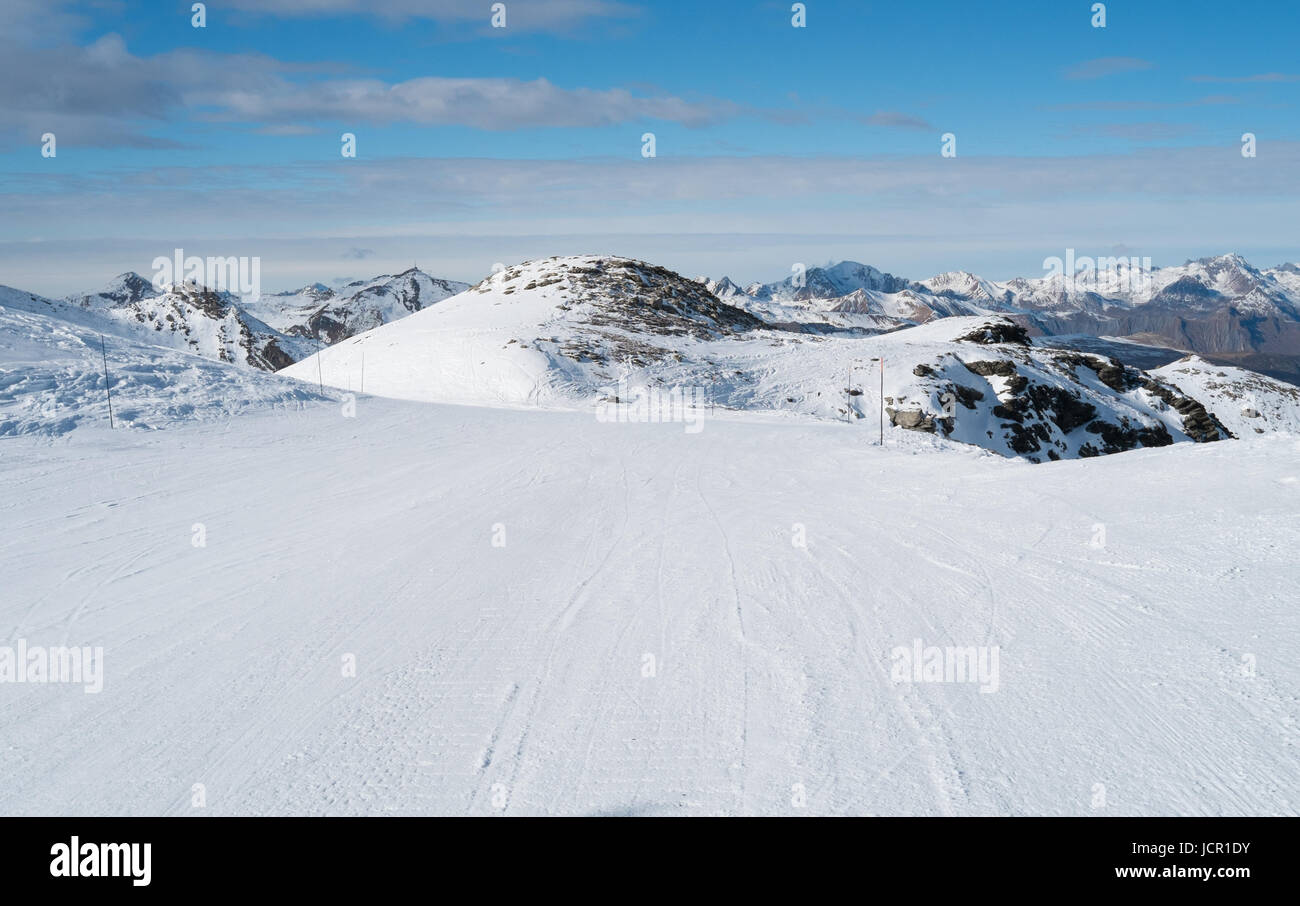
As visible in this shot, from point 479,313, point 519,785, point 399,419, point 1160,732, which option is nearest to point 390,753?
point 519,785

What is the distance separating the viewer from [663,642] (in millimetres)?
6848

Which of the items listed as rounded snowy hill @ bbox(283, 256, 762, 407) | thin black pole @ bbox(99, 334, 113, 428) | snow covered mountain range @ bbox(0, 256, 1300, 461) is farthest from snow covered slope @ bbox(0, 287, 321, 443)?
rounded snowy hill @ bbox(283, 256, 762, 407)

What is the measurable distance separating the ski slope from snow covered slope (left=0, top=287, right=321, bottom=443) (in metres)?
4.67

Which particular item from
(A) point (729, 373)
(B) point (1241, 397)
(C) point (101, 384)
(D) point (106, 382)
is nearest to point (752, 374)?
(A) point (729, 373)

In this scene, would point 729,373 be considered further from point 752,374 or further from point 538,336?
point 538,336

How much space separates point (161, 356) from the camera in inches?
997

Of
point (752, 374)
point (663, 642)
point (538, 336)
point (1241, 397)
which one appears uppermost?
point (538, 336)

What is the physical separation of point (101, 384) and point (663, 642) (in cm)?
2032
